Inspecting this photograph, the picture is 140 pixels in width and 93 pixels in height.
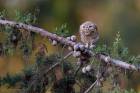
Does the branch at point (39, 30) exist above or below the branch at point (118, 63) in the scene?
above

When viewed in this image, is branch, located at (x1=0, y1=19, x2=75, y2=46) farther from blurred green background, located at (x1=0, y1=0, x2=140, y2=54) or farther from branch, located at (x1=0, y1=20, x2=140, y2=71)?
blurred green background, located at (x1=0, y1=0, x2=140, y2=54)

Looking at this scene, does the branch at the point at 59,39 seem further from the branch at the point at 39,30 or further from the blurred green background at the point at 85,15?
the blurred green background at the point at 85,15

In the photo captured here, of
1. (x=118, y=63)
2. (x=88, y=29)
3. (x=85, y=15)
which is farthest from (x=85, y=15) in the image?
(x=118, y=63)

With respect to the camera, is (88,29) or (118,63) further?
(88,29)

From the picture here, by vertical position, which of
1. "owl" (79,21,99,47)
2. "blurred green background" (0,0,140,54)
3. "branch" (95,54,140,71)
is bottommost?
"branch" (95,54,140,71)

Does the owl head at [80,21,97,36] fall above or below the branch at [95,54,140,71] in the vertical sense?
above

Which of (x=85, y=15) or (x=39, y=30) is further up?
(x=85, y=15)

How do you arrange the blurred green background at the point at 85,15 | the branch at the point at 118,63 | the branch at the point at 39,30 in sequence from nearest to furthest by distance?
the branch at the point at 118,63 < the branch at the point at 39,30 < the blurred green background at the point at 85,15

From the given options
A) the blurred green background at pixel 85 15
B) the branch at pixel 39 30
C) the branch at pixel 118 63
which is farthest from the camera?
the blurred green background at pixel 85 15

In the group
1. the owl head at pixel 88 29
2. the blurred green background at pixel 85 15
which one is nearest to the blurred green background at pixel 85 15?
the blurred green background at pixel 85 15

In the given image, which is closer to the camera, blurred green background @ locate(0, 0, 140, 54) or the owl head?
the owl head

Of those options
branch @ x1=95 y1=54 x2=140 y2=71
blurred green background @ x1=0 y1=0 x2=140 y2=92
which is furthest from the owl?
blurred green background @ x1=0 y1=0 x2=140 y2=92

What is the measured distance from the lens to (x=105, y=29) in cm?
597

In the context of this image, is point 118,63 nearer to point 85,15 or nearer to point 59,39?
point 59,39
